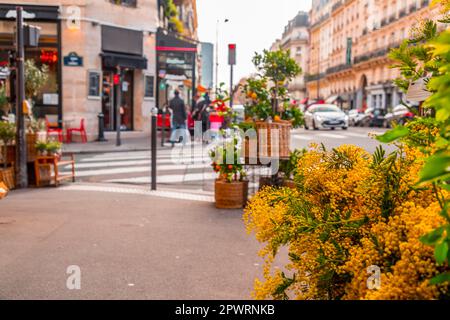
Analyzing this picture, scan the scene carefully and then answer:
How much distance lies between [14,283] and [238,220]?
3205mm

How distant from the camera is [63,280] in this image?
4285 mm

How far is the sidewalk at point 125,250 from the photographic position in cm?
412

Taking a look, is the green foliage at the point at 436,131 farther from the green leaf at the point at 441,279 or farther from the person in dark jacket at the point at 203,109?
the person in dark jacket at the point at 203,109

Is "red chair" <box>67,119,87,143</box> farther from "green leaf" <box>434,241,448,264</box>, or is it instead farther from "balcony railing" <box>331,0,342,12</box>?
"balcony railing" <box>331,0,342,12</box>

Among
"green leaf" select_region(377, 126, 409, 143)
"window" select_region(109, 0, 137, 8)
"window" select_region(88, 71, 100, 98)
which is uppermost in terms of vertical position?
"window" select_region(109, 0, 137, 8)

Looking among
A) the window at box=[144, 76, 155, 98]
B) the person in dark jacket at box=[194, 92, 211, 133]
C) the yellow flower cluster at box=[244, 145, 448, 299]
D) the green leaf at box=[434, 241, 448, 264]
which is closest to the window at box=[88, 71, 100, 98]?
the window at box=[144, 76, 155, 98]

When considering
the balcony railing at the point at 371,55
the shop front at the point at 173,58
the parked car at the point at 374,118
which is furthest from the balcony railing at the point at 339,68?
the shop front at the point at 173,58

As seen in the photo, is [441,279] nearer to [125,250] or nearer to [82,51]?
[125,250]

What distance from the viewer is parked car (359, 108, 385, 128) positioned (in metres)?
38.2

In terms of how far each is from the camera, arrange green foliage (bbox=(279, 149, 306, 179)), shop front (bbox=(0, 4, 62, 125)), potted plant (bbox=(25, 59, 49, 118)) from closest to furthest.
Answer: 1. green foliage (bbox=(279, 149, 306, 179))
2. potted plant (bbox=(25, 59, 49, 118))
3. shop front (bbox=(0, 4, 62, 125))

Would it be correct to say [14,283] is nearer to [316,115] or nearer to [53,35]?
[53,35]

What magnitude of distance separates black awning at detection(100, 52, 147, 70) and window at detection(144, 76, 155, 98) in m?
0.93
